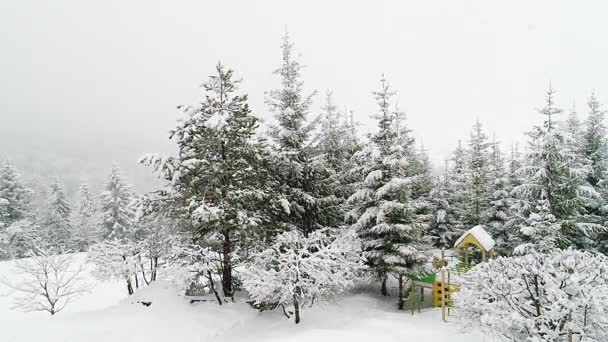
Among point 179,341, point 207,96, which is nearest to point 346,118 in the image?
point 207,96

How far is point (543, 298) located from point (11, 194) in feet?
140

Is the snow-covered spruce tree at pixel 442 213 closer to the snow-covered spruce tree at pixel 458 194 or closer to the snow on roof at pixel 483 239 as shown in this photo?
the snow-covered spruce tree at pixel 458 194

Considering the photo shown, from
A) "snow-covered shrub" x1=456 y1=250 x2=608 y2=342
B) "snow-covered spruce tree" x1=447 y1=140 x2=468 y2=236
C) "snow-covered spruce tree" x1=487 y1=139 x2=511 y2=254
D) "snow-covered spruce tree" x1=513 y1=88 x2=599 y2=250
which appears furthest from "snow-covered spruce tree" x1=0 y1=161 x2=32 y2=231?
"snow-covered spruce tree" x1=513 y1=88 x2=599 y2=250

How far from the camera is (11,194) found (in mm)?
36156

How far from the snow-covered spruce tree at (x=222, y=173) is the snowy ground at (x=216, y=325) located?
2.37 meters

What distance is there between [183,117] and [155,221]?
5312mm

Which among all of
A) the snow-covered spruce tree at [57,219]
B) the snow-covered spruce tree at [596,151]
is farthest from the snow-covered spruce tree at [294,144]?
the snow-covered spruce tree at [57,219]

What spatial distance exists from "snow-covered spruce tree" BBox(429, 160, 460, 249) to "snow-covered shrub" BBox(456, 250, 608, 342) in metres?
22.1

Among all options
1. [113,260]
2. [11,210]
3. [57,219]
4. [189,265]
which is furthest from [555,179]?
[57,219]

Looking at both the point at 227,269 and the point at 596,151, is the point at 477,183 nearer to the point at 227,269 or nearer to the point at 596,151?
the point at 596,151

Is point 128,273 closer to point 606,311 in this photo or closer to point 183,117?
point 183,117

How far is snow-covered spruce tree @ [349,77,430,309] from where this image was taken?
1955cm

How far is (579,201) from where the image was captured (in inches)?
892

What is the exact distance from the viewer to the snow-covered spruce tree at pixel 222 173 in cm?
A: 1766
